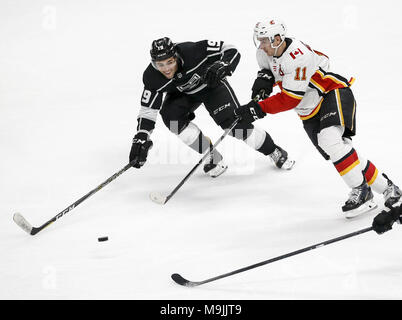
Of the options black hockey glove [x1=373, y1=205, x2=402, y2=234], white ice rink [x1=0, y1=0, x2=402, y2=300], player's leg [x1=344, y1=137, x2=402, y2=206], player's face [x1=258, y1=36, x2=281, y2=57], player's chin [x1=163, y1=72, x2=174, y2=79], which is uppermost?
player's face [x1=258, y1=36, x2=281, y2=57]

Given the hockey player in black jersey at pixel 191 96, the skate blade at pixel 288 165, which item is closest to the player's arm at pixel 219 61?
the hockey player in black jersey at pixel 191 96

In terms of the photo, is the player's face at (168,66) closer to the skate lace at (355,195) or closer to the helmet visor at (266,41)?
the helmet visor at (266,41)

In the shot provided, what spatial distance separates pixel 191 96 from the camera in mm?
4379

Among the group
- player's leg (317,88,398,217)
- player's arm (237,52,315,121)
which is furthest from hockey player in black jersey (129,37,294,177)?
player's leg (317,88,398,217)

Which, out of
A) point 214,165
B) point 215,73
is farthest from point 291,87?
point 214,165

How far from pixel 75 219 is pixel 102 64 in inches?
166

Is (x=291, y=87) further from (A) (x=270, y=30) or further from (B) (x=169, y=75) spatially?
(B) (x=169, y=75)

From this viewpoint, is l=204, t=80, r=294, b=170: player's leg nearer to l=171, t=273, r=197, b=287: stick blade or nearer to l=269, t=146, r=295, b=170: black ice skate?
l=269, t=146, r=295, b=170: black ice skate

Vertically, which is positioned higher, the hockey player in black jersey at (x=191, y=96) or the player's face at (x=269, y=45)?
the player's face at (x=269, y=45)

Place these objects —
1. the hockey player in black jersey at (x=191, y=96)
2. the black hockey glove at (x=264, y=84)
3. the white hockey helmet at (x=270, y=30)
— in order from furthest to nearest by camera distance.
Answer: the hockey player in black jersey at (x=191, y=96) → the black hockey glove at (x=264, y=84) → the white hockey helmet at (x=270, y=30)

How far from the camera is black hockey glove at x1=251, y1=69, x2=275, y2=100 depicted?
12.7ft

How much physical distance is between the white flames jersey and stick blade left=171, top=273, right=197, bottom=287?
1308mm

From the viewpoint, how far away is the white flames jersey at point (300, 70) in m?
3.55

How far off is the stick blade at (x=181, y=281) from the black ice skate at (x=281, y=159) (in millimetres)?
1809
